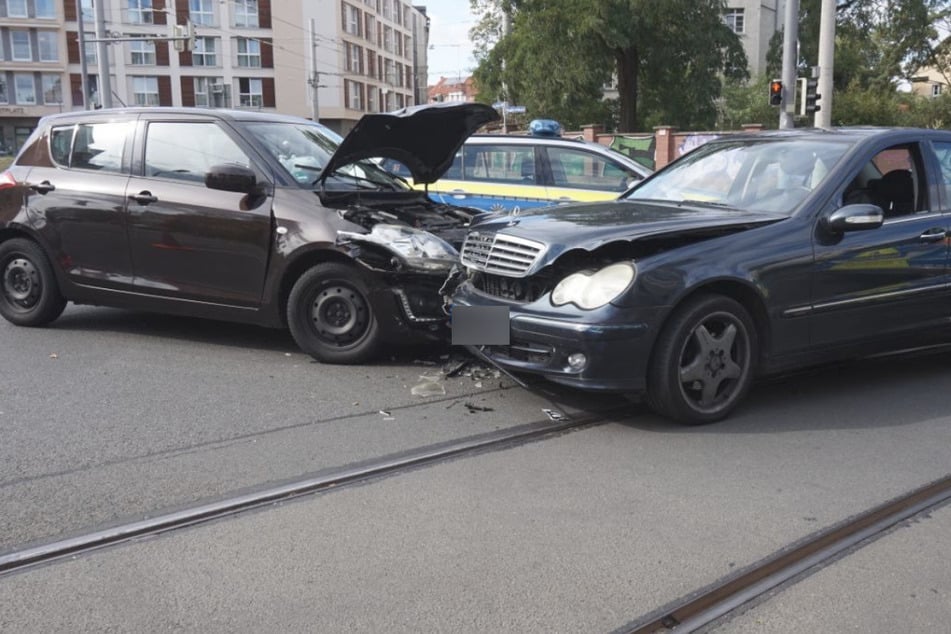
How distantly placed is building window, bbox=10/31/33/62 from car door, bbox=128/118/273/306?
63.6m

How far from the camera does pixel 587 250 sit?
183 inches

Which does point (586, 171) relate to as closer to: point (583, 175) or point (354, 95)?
point (583, 175)

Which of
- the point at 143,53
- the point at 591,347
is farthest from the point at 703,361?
the point at 143,53

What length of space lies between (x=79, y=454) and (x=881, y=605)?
12.3ft

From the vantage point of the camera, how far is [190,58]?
62.0 m

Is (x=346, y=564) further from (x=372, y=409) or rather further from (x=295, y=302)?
(x=295, y=302)

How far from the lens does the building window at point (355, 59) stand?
2769 inches

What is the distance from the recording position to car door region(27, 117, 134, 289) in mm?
6684

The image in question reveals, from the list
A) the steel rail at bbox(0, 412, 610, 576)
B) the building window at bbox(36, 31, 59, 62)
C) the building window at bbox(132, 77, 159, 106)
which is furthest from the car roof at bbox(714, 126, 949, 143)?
the building window at bbox(36, 31, 59, 62)

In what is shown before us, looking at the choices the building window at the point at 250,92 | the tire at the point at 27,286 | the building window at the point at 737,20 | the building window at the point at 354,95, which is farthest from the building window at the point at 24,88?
the tire at the point at 27,286

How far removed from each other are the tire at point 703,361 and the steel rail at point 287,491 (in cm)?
48

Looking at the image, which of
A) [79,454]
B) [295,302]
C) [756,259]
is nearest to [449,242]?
[295,302]

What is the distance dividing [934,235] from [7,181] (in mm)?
7201

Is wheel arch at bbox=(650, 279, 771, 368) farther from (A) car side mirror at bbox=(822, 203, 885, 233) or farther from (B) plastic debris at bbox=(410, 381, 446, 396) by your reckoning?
(B) plastic debris at bbox=(410, 381, 446, 396)
